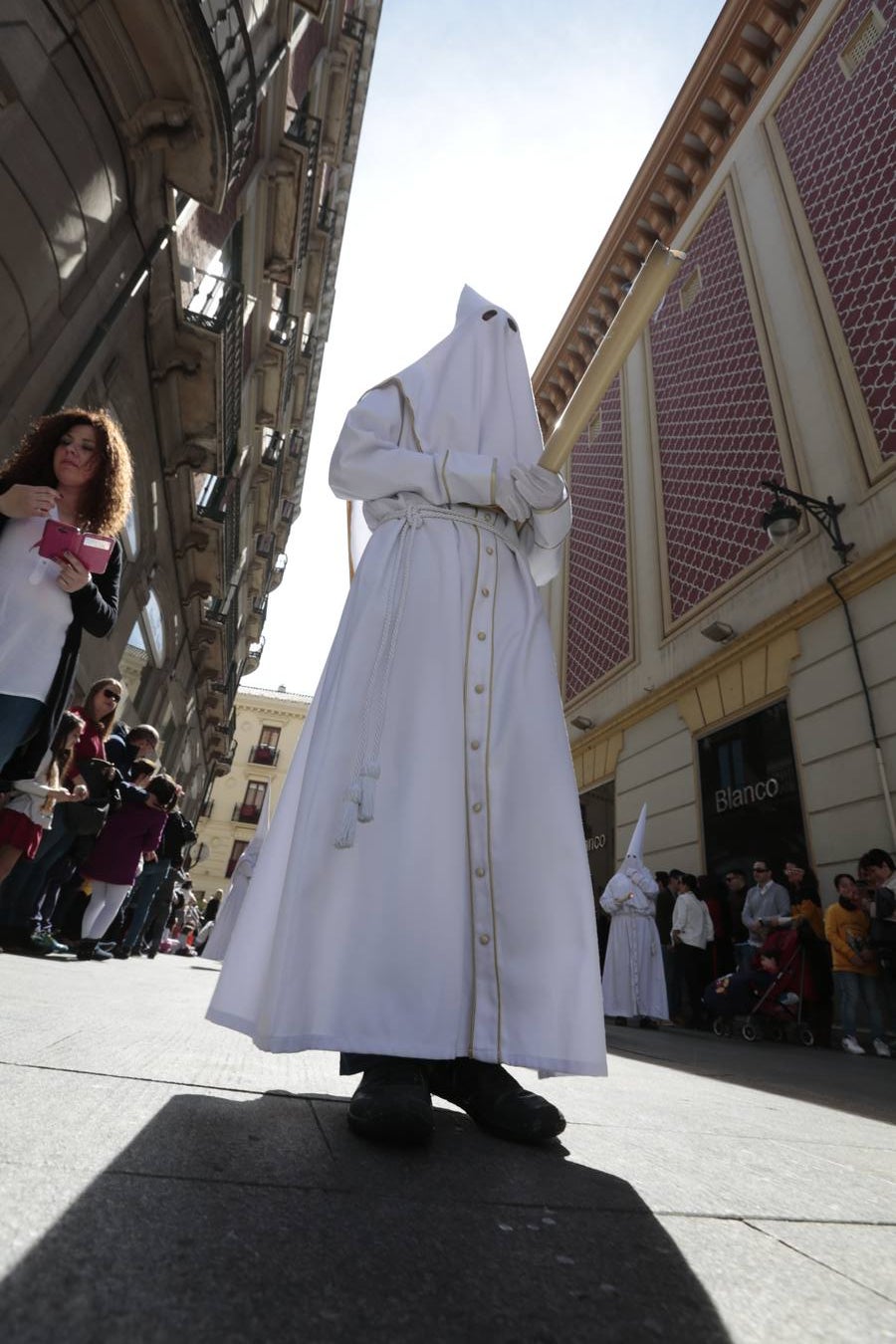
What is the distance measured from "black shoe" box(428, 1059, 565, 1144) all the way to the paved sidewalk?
0.04 m

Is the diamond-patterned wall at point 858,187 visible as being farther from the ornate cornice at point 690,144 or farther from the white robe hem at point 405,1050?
the white robe hem at point 405,1050

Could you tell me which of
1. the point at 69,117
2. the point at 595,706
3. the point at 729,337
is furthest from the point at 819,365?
the point at 69,117

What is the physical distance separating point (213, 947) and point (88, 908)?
529 cm

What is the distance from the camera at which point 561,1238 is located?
0.86 metres

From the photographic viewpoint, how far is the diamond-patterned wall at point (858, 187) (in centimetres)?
861

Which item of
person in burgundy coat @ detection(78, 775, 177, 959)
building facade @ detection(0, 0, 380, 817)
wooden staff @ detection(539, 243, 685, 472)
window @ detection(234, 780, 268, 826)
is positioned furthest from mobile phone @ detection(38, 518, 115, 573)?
window @ detection(234, 780, 268, 826)

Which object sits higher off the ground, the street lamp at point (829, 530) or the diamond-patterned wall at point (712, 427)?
the diamond-patterned wall at point (712, 427)

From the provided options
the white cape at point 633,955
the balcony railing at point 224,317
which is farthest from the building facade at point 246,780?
the white cape at point 633,955

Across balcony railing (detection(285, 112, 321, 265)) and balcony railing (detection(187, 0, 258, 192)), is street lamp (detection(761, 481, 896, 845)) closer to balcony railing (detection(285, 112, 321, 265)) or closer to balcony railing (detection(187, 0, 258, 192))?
balcony railing (detection(187, 0, 258, 192))

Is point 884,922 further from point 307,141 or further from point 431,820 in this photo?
point 307,141

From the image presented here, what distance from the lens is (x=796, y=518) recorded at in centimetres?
823

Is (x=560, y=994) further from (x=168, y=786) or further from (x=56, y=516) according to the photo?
(x=168, y=786)

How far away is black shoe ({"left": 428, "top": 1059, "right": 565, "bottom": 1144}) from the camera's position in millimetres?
1361

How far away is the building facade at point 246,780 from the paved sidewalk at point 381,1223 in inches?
1458
